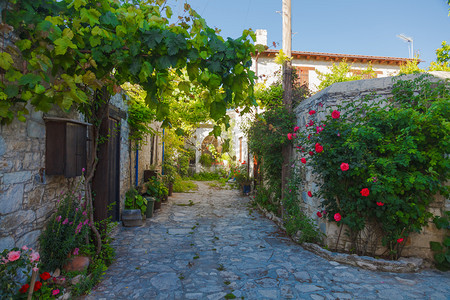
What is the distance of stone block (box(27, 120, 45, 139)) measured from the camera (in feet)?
8.66

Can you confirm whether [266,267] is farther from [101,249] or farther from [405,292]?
[101,249]

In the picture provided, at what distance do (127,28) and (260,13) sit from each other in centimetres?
735

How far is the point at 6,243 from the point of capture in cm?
233

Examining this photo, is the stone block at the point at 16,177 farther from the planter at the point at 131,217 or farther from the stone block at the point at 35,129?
the planter at the point at 131,217

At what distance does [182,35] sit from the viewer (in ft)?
7.52

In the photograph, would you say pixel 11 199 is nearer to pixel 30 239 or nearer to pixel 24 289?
pixel 30 239

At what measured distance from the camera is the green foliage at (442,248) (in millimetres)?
3770

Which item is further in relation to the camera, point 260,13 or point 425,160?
point 260,13

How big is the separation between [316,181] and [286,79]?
95.9 inches

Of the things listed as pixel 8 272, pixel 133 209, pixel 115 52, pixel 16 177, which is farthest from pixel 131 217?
pixel 115 52

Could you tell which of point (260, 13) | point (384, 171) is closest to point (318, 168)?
point (384, 171)

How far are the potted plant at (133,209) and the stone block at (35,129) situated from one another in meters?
3.25

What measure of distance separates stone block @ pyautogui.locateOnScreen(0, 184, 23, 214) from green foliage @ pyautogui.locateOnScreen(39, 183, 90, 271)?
0.47 metres

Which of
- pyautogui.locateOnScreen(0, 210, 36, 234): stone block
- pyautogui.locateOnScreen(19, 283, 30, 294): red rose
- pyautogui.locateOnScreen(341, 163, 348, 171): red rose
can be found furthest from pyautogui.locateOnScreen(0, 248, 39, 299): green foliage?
pyautogui.locateOnScreen(341, 163, 348, 171): red rose
